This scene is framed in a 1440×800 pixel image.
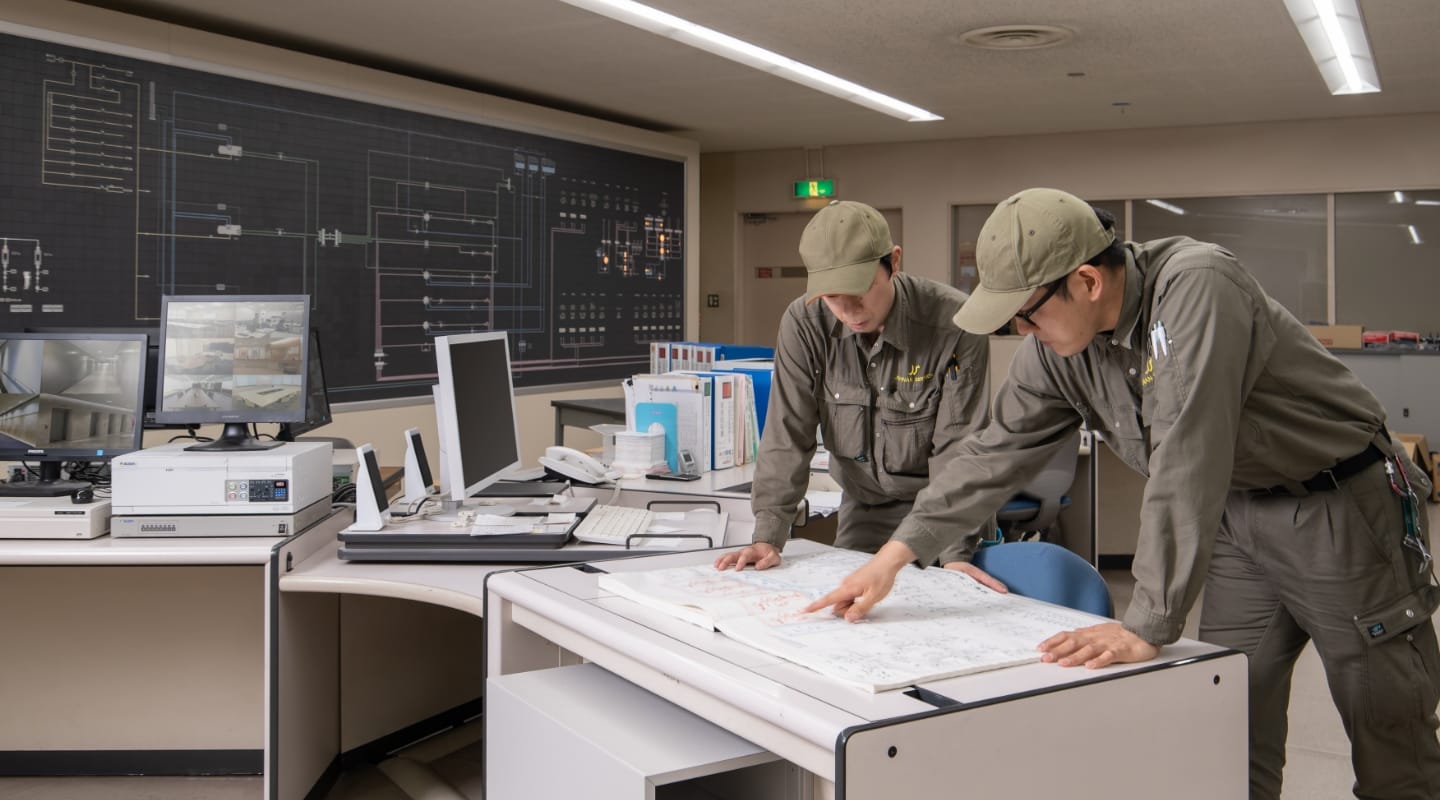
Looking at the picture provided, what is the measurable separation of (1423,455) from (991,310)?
6734 millimetres

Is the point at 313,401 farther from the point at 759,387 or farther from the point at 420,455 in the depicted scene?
the point at 759,387

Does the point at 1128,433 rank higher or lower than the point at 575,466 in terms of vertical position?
higher

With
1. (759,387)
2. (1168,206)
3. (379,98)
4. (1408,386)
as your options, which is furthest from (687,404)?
(1168,206)

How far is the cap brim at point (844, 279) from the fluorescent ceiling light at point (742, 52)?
3.19 metres

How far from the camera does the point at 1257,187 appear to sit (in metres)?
8.37

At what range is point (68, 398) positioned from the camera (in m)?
2.72

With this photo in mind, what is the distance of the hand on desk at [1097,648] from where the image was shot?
1.46m

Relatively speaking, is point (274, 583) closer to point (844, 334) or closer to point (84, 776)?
point (84, 776)

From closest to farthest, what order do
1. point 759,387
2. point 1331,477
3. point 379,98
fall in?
point 1331,477
point 759,387
point 379,98

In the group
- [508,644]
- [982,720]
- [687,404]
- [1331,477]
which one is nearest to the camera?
[982,720]

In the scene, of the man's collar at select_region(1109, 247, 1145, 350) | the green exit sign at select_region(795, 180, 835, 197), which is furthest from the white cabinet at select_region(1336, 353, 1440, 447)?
the man's collar at select_region(1109, 247, 1145, 350)

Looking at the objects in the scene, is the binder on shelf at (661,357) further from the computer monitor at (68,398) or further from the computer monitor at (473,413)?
the computer monitor at (68,398)

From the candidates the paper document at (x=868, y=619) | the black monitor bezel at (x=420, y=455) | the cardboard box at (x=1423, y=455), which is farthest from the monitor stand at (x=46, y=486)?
the cardboard box at (x=1423, y=455)

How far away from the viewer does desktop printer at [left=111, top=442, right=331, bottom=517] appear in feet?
8.26
